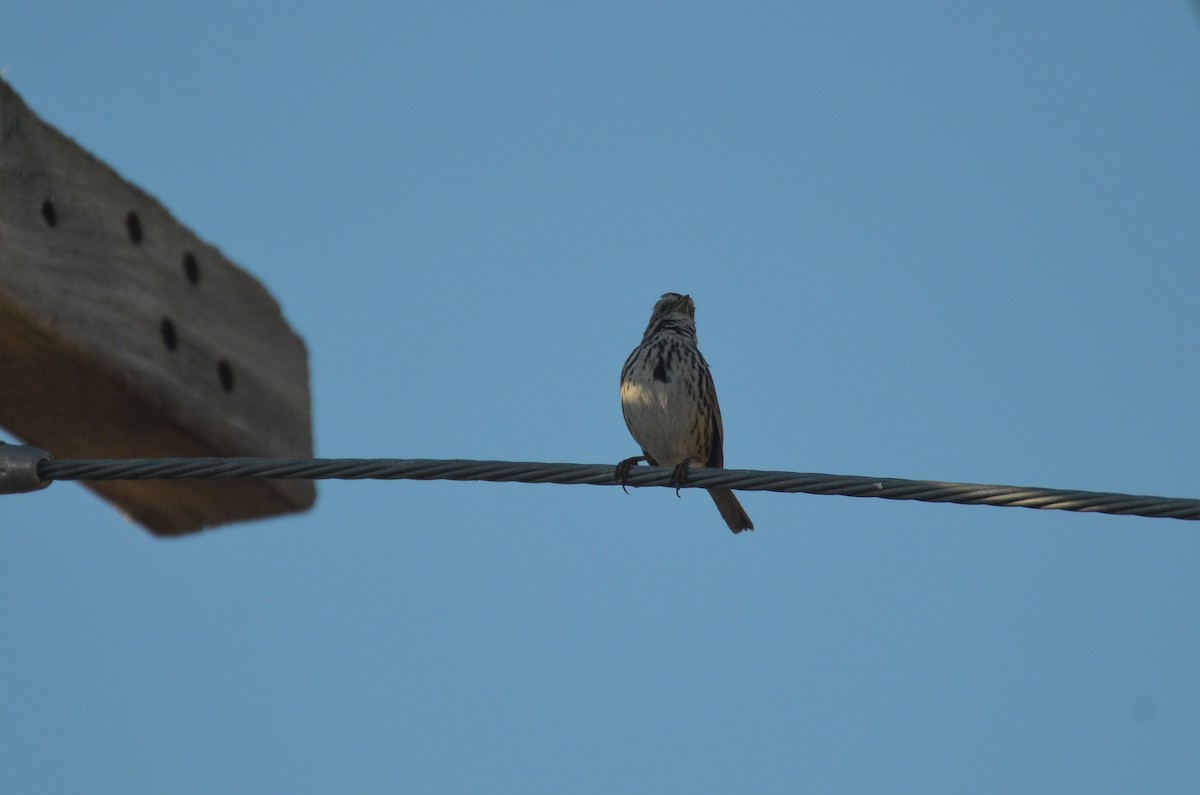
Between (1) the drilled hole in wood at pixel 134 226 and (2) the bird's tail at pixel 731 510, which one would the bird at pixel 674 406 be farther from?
(1) the drilled hole in wood at pixel 134 226

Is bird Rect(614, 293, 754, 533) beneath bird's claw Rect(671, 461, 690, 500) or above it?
above

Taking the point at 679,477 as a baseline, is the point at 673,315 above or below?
above

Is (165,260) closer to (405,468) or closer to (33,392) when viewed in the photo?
(33,392)

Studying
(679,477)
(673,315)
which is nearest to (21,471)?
(679,477)

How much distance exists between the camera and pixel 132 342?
4.73m

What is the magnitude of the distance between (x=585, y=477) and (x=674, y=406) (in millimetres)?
2393

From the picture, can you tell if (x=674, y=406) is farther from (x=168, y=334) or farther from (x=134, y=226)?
(x=134, y=226)

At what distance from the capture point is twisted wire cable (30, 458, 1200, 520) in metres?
3.70

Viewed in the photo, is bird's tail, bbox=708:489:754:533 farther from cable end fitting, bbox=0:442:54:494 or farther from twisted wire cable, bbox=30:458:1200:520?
cable end fitting, bbox=0:442:54:494

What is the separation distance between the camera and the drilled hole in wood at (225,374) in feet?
16.9

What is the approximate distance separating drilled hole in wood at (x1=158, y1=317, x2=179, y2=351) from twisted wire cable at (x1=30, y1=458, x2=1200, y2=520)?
76cm

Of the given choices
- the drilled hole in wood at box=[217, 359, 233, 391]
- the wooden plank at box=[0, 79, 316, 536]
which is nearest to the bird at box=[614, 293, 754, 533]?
the wooden plank at box=[0, 79, 316, 536]

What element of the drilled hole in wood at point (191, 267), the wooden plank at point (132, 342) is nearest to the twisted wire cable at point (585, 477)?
the wooden plank at point (132, 342)

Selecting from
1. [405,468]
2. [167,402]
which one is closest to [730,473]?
[405,468]
